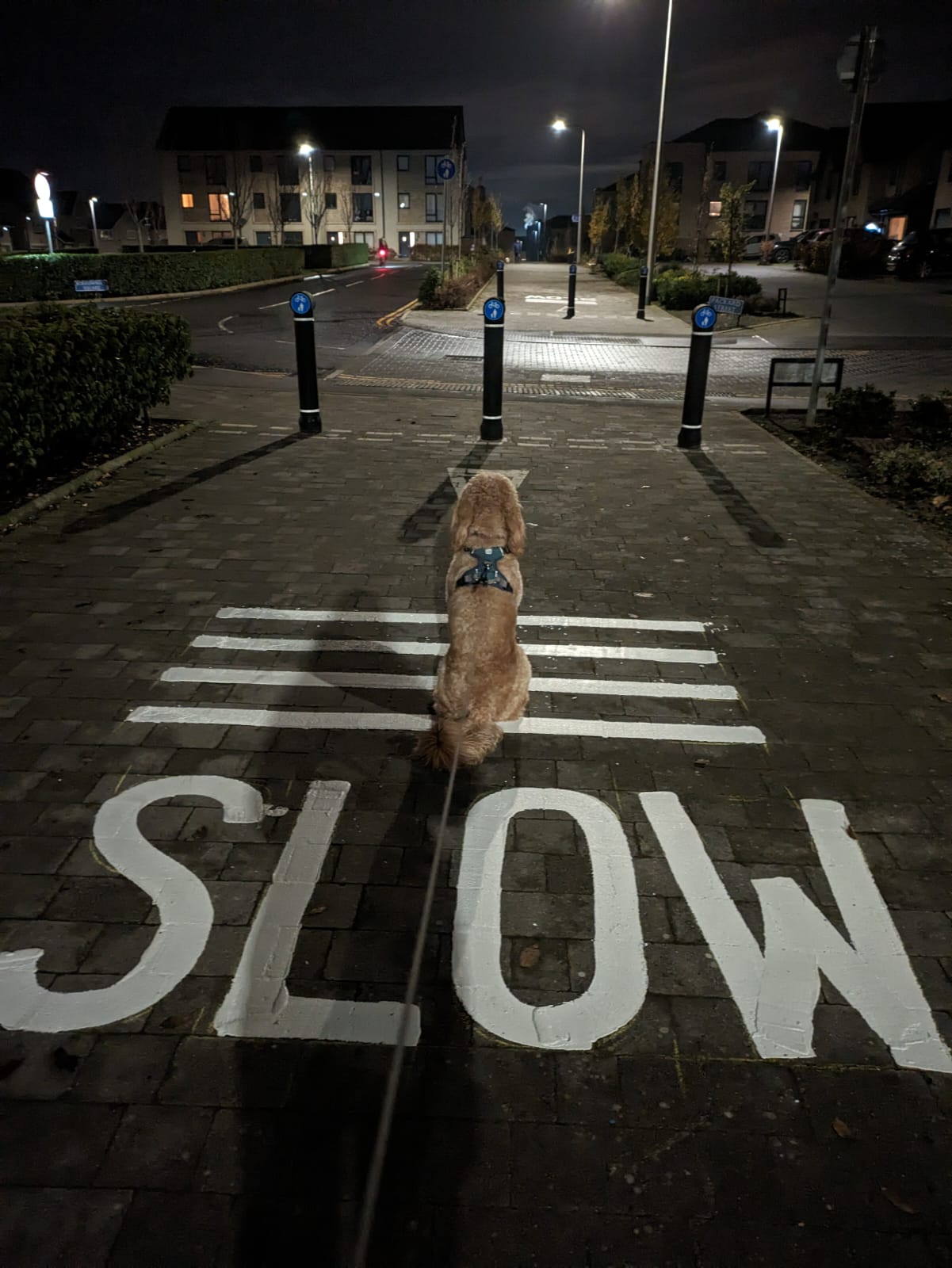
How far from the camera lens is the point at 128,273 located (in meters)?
34.6

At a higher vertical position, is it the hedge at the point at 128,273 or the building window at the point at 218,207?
the building window at the point at 218,207

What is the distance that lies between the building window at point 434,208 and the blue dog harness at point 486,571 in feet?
309

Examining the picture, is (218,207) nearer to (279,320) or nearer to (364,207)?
(364,207)

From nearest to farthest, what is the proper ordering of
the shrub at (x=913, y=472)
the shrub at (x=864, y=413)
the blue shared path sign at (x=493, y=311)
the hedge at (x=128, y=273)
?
the shrub at (x=913, y=472) < the blue shared path sign at (x=493, y=311) < the shrub at (x=864, y=413) < the hedge at (x=128, y=273)

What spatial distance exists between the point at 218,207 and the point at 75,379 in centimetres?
9123

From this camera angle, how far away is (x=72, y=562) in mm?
6809

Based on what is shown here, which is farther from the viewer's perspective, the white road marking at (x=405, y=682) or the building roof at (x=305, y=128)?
the building roof at (x=305, y=128)

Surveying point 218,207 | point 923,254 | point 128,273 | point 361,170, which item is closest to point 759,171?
point 361,170

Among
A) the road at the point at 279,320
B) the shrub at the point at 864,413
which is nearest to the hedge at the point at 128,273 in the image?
the road at the point at 279,320

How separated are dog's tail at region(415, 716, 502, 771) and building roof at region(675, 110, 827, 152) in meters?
94.9

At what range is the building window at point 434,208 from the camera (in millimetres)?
87250

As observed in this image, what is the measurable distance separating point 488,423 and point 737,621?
6.42 meters

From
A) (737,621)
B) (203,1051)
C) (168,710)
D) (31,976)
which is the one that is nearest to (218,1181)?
(203,1051)

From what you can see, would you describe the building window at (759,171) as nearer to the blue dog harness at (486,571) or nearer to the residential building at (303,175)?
the residential building at (303,175)
